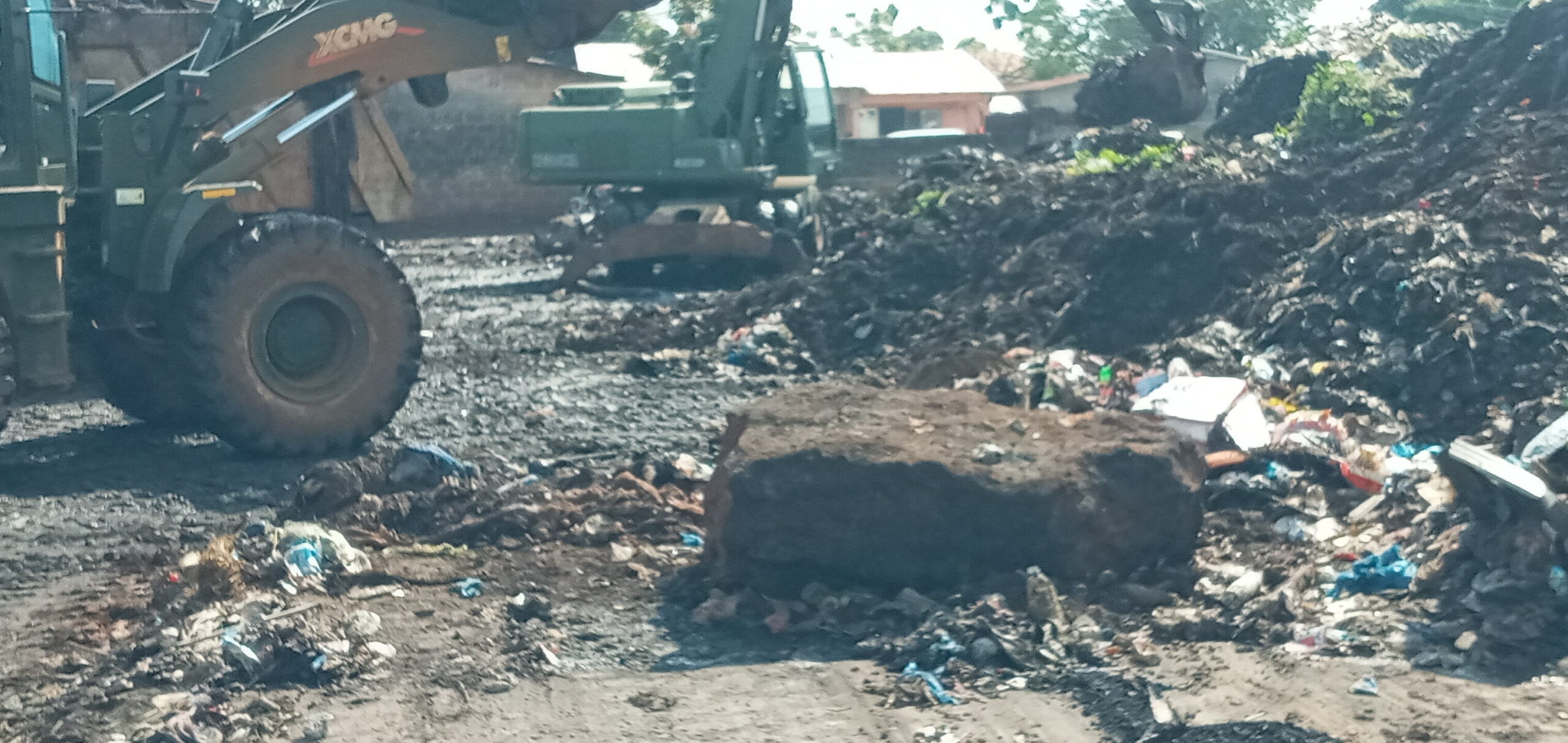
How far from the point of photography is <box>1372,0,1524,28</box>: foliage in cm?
2666

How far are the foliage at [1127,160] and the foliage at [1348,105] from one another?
112 cm

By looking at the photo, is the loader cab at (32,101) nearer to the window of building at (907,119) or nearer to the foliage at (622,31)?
the foliage at (622,31)

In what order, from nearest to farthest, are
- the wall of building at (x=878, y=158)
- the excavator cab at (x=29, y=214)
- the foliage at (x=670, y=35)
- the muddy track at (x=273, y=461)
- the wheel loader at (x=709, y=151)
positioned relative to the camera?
the muddy track at (x=273, y=461), the excavator cab at (x=29, y=214), the wheel loader at (x=709, y=151), the wall of building at (x=878, y=158), the foliage at (x=670, y=35)

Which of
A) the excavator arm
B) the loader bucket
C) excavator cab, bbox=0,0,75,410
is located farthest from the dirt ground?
the excavator arm

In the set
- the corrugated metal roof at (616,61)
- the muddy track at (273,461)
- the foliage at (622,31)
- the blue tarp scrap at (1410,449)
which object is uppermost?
the foliage at (622,31)

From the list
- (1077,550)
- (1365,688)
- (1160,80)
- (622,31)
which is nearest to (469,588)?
(1077,550)

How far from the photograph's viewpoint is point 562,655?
16.5ft

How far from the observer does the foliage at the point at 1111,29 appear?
40.1 m

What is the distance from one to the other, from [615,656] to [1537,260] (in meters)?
5.83

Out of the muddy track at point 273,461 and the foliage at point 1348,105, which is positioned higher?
the foliage at point 1348,105

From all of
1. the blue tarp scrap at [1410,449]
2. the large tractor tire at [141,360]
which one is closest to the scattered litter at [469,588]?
the large tractor tire at [141,360]

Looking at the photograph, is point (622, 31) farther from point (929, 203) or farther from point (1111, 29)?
point (929, 203)

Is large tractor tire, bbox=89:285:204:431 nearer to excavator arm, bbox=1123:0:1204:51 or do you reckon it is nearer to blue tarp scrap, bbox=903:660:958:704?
blue tarp scrap, bbox=903:660:958:704

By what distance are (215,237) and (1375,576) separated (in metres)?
5.70
